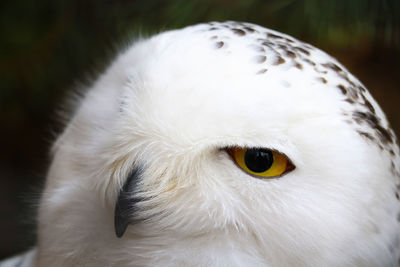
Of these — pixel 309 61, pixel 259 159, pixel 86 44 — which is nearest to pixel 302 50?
pixel 309 61

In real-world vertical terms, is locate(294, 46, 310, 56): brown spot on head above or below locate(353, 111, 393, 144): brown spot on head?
above

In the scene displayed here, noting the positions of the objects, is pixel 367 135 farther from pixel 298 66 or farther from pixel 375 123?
pixel 298 66

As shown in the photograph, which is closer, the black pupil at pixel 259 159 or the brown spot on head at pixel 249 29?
the black pupil at pixel 259 159

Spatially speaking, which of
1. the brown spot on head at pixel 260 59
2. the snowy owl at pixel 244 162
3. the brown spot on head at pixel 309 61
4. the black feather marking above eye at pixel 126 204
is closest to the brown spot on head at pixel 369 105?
the snowy owl at pixel 244 162

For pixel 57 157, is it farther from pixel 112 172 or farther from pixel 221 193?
pixel 221 193

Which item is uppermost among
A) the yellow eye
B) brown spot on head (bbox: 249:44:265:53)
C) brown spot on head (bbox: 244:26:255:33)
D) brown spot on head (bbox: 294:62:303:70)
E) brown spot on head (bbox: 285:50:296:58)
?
brown spot on head (bbox: 244:26:255:33)

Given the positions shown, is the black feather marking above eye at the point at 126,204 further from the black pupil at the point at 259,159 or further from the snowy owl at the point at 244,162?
the black pupil at the point at 259,159

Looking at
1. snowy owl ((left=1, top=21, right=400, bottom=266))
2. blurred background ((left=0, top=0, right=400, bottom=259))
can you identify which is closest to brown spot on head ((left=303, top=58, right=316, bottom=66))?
snowy owl ((left=1, top=21, right=400, bottom=266))

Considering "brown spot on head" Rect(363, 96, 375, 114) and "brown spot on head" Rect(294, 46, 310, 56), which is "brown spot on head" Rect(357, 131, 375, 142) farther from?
"brown spot on head" Rect(294, 46, 310, 56)
